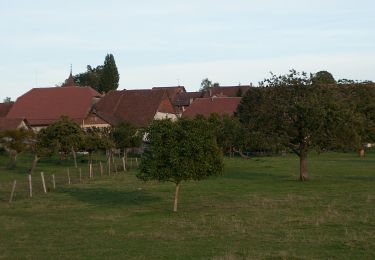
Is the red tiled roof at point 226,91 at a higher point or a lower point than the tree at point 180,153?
higher

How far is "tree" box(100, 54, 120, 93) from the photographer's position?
124 metres

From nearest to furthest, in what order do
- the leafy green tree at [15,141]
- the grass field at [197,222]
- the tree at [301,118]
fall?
the grass field at [197,222]
the tree at [301,118]
the leafy green tree at [15,141]

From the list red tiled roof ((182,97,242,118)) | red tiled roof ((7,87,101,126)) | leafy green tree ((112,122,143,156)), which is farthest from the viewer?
red tiled roof ((182,97,242,118))

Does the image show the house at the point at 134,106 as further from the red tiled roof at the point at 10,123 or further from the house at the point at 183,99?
the house at the point at 183,99

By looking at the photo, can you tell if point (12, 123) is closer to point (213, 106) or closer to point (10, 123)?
point (10, 123)

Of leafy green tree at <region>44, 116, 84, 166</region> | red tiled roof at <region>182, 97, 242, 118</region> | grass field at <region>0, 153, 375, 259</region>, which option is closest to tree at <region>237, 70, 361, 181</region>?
grass field at <region>0, 153, 375, 259</region>

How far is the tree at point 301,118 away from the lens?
126 feet

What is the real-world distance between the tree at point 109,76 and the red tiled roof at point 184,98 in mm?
26306

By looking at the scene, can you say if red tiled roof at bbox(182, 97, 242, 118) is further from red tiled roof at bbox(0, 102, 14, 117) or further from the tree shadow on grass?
the tree shadow on grass

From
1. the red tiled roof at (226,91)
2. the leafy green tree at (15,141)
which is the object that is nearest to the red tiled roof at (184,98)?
the red tiled roof at (226,91)

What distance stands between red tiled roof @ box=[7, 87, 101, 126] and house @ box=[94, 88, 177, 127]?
2592mm

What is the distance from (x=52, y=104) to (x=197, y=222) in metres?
78.8

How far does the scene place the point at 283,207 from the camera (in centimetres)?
2475

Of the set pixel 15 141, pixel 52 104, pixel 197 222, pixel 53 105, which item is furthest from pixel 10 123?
pixel 197 222
